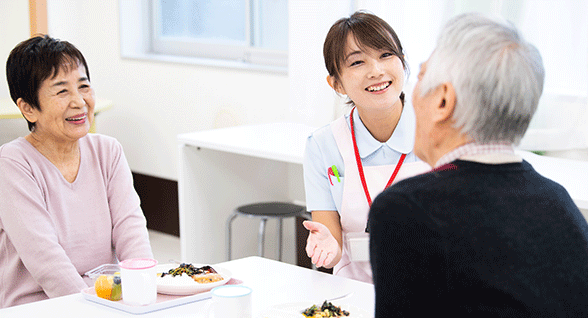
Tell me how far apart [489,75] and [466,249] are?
22 cm

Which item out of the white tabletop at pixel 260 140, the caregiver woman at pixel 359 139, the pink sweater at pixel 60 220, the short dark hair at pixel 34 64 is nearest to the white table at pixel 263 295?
the caregiver woman at pixel 359 139

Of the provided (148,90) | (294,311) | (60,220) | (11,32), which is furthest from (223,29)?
(294,311)

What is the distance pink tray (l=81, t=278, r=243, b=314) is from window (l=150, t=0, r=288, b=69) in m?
2.40

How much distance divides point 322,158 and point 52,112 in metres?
0.74

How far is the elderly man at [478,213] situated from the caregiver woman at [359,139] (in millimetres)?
869

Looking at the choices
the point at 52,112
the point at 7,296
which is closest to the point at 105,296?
the point at 7,296

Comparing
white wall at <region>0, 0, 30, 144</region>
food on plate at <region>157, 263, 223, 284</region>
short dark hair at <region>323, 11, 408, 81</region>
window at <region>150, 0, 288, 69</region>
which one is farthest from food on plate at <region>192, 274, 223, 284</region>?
white wall at <region>0, 0, 30, 144</region>

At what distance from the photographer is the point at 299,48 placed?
3.30 meters

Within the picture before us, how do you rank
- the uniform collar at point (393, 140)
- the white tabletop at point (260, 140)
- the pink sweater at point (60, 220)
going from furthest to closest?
the white tabletop at point (260, 140), the uniform collar at point (393, 140), the pink sweater at point (60, 220)

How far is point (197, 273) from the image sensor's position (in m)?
1.56

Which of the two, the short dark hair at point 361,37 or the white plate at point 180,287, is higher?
the short dark hair at point 361,37

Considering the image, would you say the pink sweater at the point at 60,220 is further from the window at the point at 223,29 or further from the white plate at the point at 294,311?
the window at the point at 223,29

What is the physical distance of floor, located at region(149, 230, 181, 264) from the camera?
154 inches

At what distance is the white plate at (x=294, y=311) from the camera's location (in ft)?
4.37
